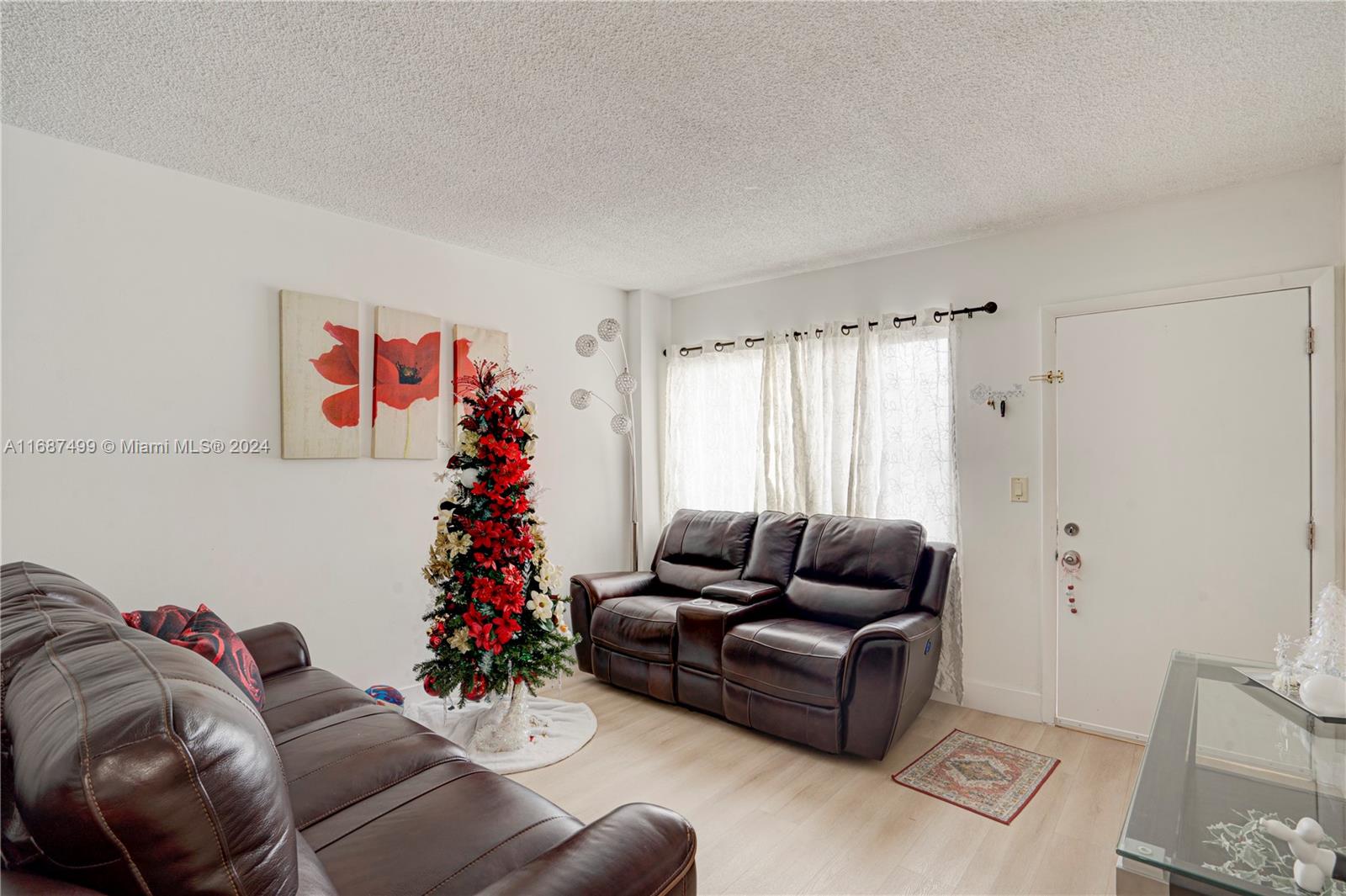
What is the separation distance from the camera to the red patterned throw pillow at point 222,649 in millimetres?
2000

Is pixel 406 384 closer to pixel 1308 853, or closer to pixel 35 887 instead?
pixel 35 887

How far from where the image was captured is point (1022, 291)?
355cm

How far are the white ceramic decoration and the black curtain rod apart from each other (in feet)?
7.40

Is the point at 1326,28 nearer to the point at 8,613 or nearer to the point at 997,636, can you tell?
the point at 997,636

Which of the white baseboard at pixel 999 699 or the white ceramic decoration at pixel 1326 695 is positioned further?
the white baseboard at pixel 999 699

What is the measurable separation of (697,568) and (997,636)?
5.84ft

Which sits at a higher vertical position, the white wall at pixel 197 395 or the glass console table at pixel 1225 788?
the white wall at pixel 197 395

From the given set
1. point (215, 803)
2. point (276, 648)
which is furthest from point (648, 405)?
point (215, 803)

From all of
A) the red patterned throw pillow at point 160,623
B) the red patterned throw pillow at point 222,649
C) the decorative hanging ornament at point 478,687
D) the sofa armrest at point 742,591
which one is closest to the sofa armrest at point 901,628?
the sofa armrest at point 742,591

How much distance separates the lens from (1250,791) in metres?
1.55

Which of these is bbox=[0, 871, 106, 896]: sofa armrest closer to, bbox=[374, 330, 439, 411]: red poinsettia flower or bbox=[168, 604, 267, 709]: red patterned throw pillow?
bbox=[168, 604, 267, 709]: red patterned throw pillow

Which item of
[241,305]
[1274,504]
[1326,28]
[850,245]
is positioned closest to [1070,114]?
[1326,28]

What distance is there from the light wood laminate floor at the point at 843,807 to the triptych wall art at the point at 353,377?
187 cm

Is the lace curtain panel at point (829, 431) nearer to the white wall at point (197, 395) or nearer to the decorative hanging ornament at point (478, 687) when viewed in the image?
the white wall at point (197, 395)
